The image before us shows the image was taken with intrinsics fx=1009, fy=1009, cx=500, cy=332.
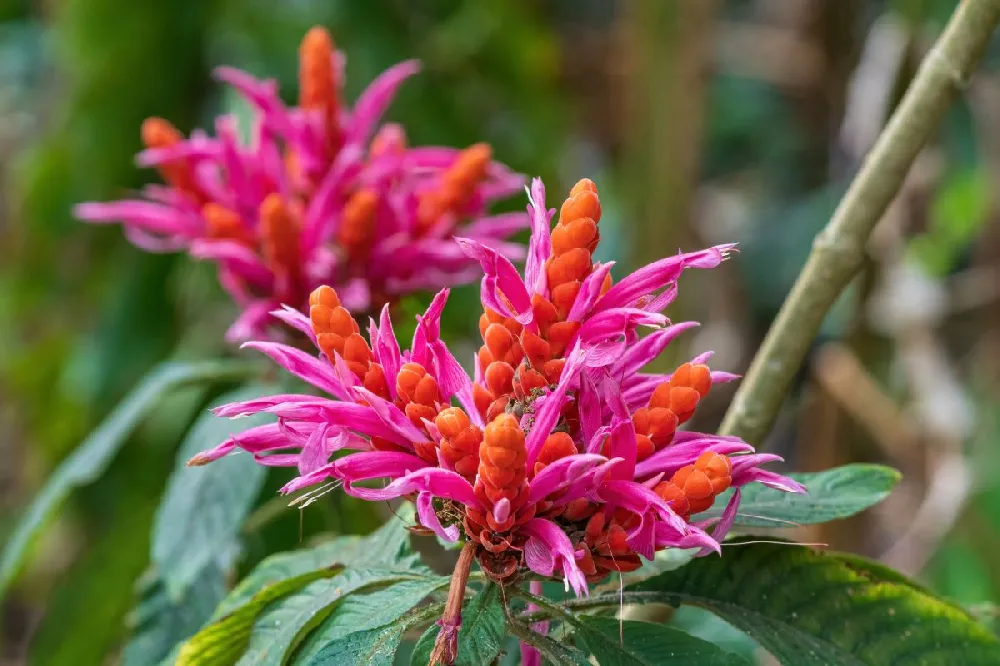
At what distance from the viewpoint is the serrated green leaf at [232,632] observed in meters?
0.45

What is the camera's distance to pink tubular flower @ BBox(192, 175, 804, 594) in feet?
1.25

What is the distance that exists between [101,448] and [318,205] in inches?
9.0

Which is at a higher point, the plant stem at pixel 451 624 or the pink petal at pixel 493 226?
the pink petal at pixel 493 226

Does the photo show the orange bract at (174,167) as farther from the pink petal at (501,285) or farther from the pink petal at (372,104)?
the pink petal at (501,285)

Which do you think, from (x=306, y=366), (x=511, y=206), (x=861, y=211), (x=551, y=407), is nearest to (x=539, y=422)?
(x=551, y=407)

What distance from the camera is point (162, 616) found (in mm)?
650

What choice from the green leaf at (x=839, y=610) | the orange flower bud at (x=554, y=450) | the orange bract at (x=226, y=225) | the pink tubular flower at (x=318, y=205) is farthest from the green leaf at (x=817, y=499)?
the orange bract at (x=226, y=225)

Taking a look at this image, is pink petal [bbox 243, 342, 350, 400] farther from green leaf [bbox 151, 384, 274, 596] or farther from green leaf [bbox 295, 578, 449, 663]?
green leaf [bbox 151, 384, 274, 596]

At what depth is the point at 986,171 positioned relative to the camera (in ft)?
6.40

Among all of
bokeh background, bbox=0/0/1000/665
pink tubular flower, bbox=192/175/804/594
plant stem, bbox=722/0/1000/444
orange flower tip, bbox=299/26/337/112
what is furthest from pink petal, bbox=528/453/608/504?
bokeh background, bbox=0/0/1000/665

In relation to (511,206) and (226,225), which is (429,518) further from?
(511,206)

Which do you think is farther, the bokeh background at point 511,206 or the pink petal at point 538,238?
the bokeh background at point 511,206

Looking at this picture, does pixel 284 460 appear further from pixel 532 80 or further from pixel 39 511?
pixel 532 80

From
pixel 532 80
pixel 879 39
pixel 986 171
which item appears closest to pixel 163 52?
pixel 532 80
